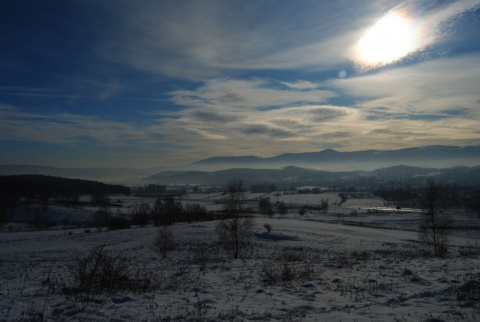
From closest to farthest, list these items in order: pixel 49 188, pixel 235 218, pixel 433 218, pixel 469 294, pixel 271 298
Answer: pixel 469 294, pixel 271 298, pixel 433 218, pixel 235 218, pixel 49 188

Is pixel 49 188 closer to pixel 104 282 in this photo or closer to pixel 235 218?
pixel 235 218

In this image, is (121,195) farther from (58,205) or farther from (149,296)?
(149,296)

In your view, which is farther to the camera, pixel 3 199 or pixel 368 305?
pixel 3 199

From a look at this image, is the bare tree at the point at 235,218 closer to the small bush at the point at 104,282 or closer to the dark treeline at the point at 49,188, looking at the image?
the small bush at the point at 104,282

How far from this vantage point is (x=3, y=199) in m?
116

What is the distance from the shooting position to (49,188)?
14412 cm

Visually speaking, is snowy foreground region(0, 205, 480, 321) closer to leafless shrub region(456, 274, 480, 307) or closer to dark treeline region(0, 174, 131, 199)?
leafless shrub region(456, 274, 480, 307)

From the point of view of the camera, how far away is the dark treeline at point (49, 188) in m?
124

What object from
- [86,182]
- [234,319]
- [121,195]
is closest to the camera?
[234,319]

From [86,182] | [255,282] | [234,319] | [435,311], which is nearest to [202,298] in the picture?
[234,319]

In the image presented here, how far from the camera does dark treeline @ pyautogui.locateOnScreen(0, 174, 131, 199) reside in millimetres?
123500

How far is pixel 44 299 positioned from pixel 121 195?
19088cm

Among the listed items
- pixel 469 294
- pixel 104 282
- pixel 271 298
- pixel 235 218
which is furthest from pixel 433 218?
pixel 104 282

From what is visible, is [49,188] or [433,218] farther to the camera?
[49,188]
